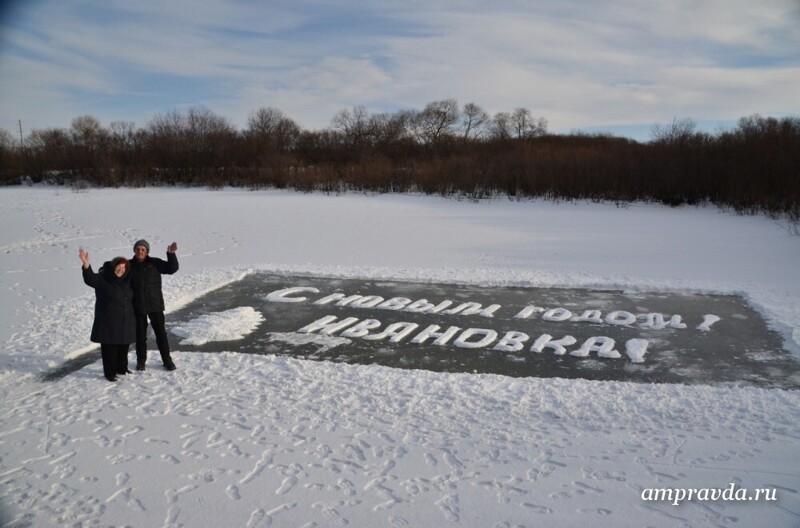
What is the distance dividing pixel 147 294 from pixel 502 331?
4.69 meters

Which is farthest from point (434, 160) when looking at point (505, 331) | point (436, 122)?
point (505, 331)

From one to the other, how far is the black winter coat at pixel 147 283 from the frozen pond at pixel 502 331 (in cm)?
111

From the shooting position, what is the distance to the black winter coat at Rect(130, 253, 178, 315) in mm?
6855

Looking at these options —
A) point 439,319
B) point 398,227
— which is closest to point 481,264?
point 439,319

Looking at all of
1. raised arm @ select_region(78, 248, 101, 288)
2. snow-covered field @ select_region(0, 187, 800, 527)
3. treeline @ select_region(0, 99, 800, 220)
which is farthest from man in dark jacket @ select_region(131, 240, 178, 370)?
treeline @ select_region(0, 99, 800, 220)

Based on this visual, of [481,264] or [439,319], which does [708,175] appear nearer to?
[481,264]

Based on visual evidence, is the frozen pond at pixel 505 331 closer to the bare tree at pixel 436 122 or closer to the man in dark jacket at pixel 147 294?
the man in dark jacket at pixel 147 294

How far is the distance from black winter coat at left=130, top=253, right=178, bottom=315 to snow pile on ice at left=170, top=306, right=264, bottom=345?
1.32 m

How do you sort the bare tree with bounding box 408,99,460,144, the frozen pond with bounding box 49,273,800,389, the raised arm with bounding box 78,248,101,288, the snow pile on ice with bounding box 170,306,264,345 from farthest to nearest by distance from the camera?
1. the bare tree with bounding box 408,99,460,144
2. the snow pile on ice with bounding box 170,306,264,345
3. the frozen pond with bounding box 49,273,800,389
4. the raised arm with bounding box 78,248,101,288

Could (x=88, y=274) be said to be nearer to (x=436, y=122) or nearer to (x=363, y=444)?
(x=363, y=444)

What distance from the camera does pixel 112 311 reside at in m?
6.66

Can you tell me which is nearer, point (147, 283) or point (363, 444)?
point (363, 444)

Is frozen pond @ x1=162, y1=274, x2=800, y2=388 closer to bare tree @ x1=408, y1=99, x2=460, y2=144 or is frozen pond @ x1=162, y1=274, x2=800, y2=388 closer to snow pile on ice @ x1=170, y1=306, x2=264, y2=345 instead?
snow pile on ice @ x1=170, y1=306, x2=264, y2=345

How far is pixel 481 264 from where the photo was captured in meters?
14.5
